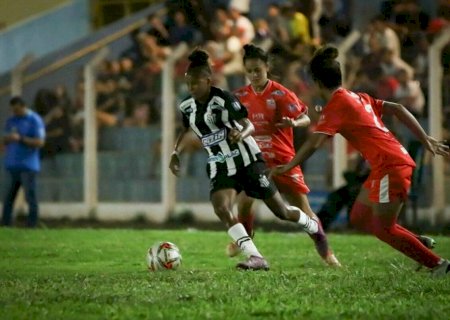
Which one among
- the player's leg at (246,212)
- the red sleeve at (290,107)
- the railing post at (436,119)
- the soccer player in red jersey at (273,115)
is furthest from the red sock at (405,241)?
the railing post at (436,119)

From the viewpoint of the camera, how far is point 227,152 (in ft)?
35.5

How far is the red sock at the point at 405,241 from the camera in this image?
9711mm

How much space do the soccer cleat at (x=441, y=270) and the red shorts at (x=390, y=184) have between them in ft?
2.06

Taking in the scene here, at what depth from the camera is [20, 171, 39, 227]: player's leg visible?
18797mm

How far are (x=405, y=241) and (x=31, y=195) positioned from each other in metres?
10.2

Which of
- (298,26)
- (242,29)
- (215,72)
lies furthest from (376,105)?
(242,29)

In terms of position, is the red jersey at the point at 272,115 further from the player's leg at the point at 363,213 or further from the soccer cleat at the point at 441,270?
the soccer cleat at the point at 441,270

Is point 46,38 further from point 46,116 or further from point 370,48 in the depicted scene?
point 370,48

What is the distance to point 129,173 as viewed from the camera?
2219cm

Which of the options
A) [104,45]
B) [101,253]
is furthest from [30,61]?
[101,253]

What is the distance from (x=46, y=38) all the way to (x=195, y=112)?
1621 cm

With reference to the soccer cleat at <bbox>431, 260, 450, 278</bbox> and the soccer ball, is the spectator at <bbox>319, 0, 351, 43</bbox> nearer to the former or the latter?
the soccer ball

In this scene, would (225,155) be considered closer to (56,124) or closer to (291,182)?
(291,182)

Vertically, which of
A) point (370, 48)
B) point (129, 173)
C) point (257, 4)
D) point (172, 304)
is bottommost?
point (172, 304)
